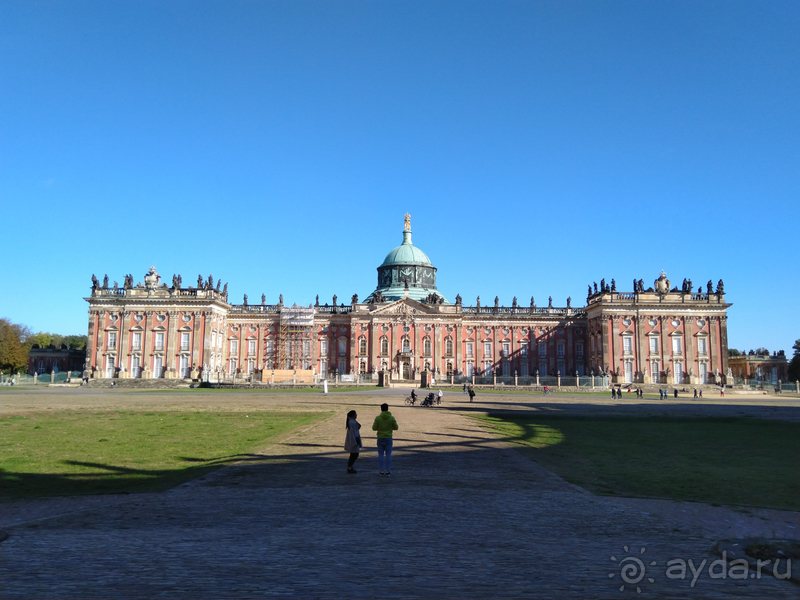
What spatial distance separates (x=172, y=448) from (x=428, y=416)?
50.3 ft

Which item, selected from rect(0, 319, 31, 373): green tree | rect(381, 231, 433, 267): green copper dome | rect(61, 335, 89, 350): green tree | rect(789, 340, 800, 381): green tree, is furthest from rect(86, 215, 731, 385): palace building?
rect(61, 335, 89, 350): green tree

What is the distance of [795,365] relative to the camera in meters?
102

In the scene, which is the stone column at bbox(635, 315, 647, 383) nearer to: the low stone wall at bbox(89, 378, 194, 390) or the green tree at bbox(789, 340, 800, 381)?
the green tree at bbox(789, 340, 800, 381)

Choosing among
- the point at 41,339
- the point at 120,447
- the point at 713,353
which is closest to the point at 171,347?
the point at 41,339

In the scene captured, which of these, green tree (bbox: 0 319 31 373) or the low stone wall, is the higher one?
green tree (bbox: 0 319 31 373)

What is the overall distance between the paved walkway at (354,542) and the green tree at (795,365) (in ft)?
349

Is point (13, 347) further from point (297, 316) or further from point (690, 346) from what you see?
point (690, 346)

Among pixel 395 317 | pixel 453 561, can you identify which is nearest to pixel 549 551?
pixel 453 561

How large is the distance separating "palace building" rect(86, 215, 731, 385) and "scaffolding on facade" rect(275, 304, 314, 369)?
0.46ft

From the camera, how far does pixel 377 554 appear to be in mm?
7594

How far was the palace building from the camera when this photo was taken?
79625 millimetres
